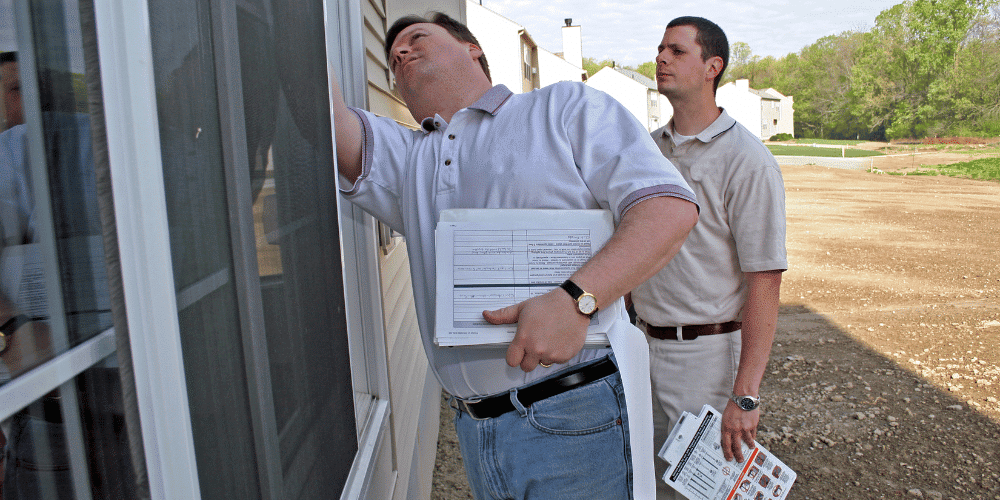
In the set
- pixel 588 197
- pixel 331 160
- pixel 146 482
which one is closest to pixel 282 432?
pixel 146 482

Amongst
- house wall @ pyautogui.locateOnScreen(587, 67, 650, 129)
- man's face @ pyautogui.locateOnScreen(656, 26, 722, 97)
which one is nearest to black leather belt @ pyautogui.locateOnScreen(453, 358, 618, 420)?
man's face @ pyautogui.locateOnScreen(656, 26, 722, 97)

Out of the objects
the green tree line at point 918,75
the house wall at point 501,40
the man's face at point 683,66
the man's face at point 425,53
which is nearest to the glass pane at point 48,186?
the man's face at point 425,53

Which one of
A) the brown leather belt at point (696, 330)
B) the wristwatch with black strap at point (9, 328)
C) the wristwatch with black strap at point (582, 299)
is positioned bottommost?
the brown leather belt at point (696, 330)

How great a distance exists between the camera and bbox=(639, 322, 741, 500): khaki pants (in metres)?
2.34

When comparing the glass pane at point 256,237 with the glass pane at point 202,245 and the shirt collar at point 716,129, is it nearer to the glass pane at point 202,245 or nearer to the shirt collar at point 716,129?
the glass pane at point 202,245

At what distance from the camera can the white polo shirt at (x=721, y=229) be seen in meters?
2.20

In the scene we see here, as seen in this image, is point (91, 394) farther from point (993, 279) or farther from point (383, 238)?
point (993, 279)

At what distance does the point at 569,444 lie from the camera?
1.51 metres

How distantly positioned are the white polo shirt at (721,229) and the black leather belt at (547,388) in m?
0.88

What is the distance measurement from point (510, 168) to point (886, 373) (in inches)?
188

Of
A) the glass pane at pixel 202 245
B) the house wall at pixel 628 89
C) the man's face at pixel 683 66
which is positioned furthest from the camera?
the house wall at pixel 628 89

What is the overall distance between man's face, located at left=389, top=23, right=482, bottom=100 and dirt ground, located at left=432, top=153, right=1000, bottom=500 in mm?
2685

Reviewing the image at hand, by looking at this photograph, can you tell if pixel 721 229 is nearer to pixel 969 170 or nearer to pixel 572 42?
pixel 969 170

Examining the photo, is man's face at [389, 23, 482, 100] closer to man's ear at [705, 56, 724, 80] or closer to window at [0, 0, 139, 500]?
man's ear at [705, 56, 724, 80]
